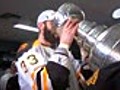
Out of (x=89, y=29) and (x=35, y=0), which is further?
(x=35, y=0)

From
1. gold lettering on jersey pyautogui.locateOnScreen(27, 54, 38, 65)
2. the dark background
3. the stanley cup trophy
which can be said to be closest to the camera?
the stanley cup trophy

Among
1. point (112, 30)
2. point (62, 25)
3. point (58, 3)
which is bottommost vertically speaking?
point (112, 30)

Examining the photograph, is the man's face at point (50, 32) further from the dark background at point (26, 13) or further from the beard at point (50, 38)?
the dark background at point (26, 13)

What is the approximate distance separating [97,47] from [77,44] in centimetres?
29

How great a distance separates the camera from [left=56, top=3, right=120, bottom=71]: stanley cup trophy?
1.20 meters

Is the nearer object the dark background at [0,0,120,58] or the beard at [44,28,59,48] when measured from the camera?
the beard at [44,28,59,48]

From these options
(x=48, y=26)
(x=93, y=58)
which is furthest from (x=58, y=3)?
(x=93, y=58)

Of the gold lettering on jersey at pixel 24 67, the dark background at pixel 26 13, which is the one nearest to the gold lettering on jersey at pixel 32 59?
the gold lettering on jersey at pixel 24 67

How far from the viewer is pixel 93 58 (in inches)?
53.1

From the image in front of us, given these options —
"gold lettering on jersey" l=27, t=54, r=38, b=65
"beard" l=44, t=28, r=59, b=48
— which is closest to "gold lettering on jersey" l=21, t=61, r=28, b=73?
"gold lettering on jersey" l=27, t=54, r=38, b=65

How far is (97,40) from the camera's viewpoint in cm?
138

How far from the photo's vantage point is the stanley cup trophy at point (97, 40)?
1.20 metres

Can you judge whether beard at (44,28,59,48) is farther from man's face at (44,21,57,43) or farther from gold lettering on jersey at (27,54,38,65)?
gold lettering on jersey at (27,54,38,65)

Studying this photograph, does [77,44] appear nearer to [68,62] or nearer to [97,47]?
[68,62]
